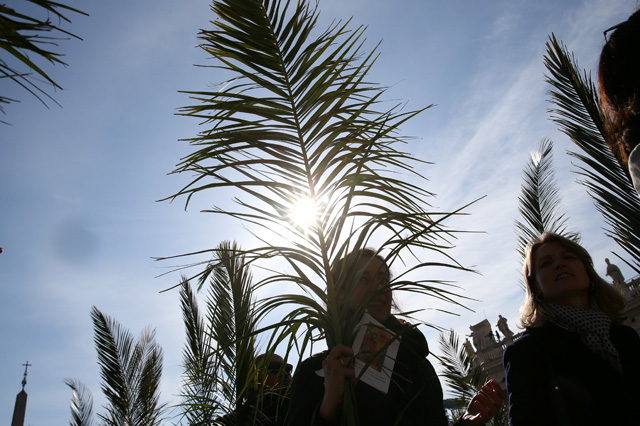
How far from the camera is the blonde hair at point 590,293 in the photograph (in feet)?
6.42

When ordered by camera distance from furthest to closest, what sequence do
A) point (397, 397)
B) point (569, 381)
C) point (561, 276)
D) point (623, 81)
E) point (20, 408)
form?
point (20, 408), point (561, 276), point (397, 397), point (569, 381), point (623, 81)

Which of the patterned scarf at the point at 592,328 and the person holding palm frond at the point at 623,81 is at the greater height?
the person holding palm frond at the point at 623,81

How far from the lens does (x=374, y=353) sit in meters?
1.47

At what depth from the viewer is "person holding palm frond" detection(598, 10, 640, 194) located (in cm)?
138

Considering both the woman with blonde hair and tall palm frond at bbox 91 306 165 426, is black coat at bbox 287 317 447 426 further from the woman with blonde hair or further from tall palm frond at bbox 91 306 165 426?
tall palm frond at bbox 91 306 165 426

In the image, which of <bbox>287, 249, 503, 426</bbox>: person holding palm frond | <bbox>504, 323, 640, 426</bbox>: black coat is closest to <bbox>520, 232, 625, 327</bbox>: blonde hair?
<bbox>504, 323, 640, 426</bbox>: black coat

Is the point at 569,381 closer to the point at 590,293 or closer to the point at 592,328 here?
the point at 592,328

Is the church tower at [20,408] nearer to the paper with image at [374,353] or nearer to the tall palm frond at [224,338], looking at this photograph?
the tall palm frond at [224,338]

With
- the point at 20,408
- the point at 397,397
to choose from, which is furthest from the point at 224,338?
the point at 20,408

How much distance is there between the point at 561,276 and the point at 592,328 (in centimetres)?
31

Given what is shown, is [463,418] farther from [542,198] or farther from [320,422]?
[542,198]

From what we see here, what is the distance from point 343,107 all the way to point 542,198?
3301mm

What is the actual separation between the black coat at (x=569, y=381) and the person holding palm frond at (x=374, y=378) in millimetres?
144

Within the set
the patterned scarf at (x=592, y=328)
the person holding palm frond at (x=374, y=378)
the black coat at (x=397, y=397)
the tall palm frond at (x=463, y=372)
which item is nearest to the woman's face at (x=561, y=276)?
the patterned scarf at (x=592, y=328)
